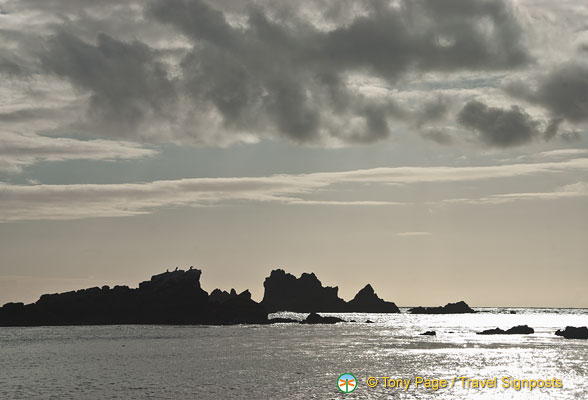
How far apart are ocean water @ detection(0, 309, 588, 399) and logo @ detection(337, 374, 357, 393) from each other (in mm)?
783

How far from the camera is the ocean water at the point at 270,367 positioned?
71688 mm

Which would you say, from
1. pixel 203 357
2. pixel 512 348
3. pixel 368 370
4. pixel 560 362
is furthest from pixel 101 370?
pixel 512 348

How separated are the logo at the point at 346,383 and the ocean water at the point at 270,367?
2.57ft

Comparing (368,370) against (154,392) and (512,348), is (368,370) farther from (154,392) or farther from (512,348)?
(512,348)

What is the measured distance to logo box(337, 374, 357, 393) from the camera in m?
72.7

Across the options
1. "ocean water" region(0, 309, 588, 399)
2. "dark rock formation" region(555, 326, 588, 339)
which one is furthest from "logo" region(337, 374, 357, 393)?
"dark rock formation" region(555, 326, 588, 339)

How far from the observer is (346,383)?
77.3 metres

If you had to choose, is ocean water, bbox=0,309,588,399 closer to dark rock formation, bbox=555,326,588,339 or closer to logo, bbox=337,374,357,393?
logo, bbox=337,374,357,393

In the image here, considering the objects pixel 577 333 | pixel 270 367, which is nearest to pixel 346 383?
pixel 270 367

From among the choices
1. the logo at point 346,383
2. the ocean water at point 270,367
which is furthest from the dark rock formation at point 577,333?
the logo at point 346,383

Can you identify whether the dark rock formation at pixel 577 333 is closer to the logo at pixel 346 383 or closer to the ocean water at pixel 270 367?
the ocean water at pixel 270 367

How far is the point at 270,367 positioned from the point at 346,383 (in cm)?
2009

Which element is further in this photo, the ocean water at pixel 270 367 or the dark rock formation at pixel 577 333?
the dark rock formation at pixel 577 333

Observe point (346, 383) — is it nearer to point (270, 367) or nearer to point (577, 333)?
point (270, 367)
